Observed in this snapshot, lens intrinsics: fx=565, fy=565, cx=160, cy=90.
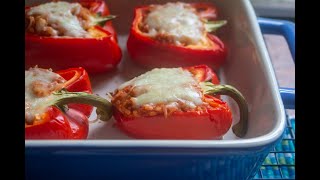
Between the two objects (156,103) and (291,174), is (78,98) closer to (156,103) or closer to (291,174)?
(156,103)

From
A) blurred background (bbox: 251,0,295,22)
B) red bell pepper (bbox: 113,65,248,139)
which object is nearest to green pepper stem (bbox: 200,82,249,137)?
red bell pepper (bbox: 113,65,248,139)

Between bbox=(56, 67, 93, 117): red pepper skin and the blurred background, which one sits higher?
bbox=(56, 67, 93, 117): red pepper skin

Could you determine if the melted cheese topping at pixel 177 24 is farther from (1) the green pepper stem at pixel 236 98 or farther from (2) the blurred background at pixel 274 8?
(2) the blurred background at pixel 274 8

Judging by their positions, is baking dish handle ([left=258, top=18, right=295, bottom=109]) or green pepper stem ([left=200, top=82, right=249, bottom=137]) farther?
baking dish handle ([left=258, top=18, right=295, bottom=109])

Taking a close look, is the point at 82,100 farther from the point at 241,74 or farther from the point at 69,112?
the point at 241,74

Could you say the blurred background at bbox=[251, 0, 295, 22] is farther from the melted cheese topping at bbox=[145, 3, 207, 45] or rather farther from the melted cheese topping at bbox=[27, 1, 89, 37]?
the melted cheese topping at bbox=[27, 1, 89, 37]

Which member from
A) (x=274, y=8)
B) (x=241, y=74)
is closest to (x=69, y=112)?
(x=241, y=74)

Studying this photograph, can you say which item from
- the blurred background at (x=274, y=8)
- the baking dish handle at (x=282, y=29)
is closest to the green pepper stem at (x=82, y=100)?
the baking dish handle at (x=282, y=29)
